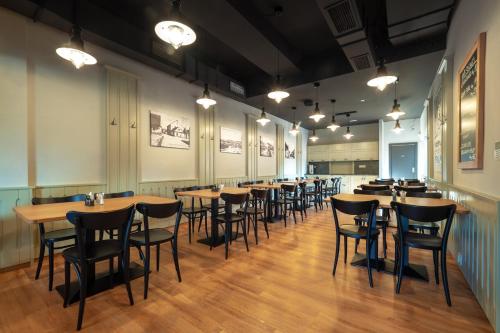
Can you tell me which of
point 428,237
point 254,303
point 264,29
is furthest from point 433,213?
point 264,29

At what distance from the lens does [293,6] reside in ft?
10.9

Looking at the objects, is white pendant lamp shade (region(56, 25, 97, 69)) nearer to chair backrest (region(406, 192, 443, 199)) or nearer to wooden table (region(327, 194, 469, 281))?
wooden table (region(327, 194, 469, 281))

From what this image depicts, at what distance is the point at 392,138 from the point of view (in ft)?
28.8

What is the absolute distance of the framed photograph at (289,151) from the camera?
9320mm

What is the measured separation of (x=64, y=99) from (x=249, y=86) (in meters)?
4.06

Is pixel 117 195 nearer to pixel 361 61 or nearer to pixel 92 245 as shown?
pixel 92 245

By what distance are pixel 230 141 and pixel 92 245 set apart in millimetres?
4596

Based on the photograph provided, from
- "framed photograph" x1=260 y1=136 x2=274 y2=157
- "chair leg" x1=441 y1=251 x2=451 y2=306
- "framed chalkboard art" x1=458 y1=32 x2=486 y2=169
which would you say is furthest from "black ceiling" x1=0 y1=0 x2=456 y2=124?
"framed photograph" x1=260 y1=136 x2=274 y2=157

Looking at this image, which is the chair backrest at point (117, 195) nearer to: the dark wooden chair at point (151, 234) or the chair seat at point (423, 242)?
the dark wooden chair at point (151, 234)

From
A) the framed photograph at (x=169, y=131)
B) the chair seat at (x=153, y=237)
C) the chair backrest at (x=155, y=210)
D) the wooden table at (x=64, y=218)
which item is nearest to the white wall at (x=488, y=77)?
the chair backrest at (x=155, y=210)

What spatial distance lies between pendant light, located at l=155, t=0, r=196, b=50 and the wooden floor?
249 centimetres

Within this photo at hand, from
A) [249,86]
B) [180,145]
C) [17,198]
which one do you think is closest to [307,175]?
[249,86]

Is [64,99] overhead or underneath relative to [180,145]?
overhead

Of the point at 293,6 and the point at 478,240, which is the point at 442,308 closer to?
the point at 478,240
